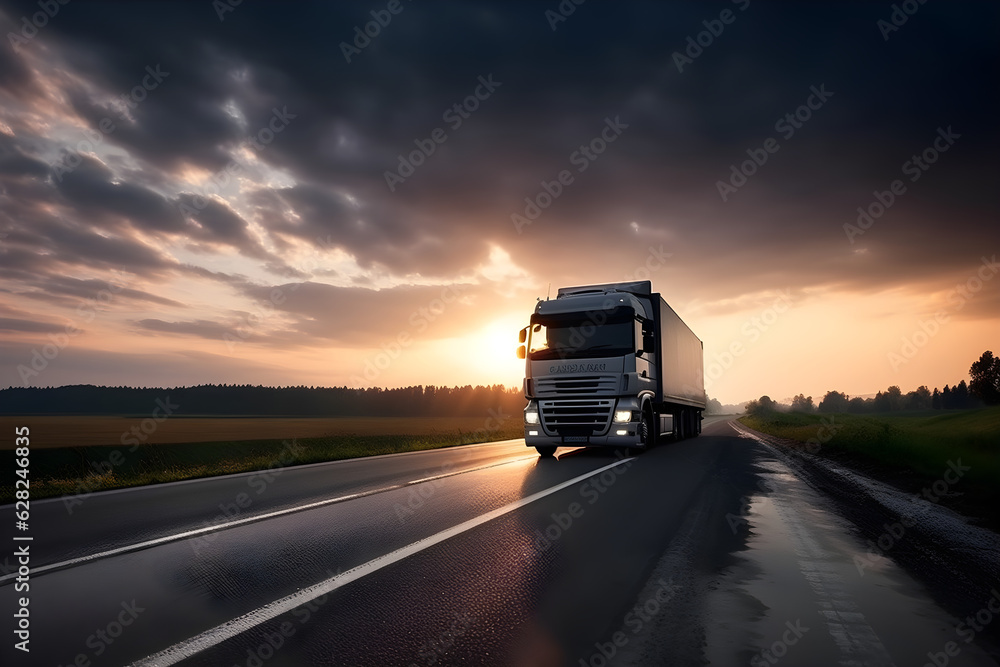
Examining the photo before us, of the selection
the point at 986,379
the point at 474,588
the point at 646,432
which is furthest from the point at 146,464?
the point at 986,379

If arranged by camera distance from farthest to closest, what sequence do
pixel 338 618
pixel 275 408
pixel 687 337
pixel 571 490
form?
pixel 275 408, pixel 687 337, pixel 571 490, pixel 338 618

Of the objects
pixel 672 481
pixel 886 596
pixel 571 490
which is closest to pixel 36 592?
pixel 886 596

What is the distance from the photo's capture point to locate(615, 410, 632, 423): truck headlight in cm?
1501

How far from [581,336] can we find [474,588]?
11889 millimetres

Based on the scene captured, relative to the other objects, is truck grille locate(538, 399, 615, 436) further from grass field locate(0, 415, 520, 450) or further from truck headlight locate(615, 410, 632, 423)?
grass field locate(0, 415, 520, 450)

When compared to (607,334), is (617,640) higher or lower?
lower

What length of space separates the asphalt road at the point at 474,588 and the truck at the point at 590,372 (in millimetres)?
6616

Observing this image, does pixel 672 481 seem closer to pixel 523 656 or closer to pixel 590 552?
pixel 590 552

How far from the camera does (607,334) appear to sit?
15695 mm

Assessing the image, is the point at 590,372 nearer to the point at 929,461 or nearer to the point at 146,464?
the point at 929,461

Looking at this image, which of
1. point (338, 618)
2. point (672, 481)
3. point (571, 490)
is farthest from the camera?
point (672, 481)

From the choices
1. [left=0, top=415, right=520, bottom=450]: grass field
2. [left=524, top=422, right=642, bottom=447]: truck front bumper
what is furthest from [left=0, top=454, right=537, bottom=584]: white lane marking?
[left=0, top=415, right=520, bottom=450]: grass field

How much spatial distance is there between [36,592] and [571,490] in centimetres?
696

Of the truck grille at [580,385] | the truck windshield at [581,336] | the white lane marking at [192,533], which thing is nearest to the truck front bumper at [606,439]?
the truck grille at [580,385]
